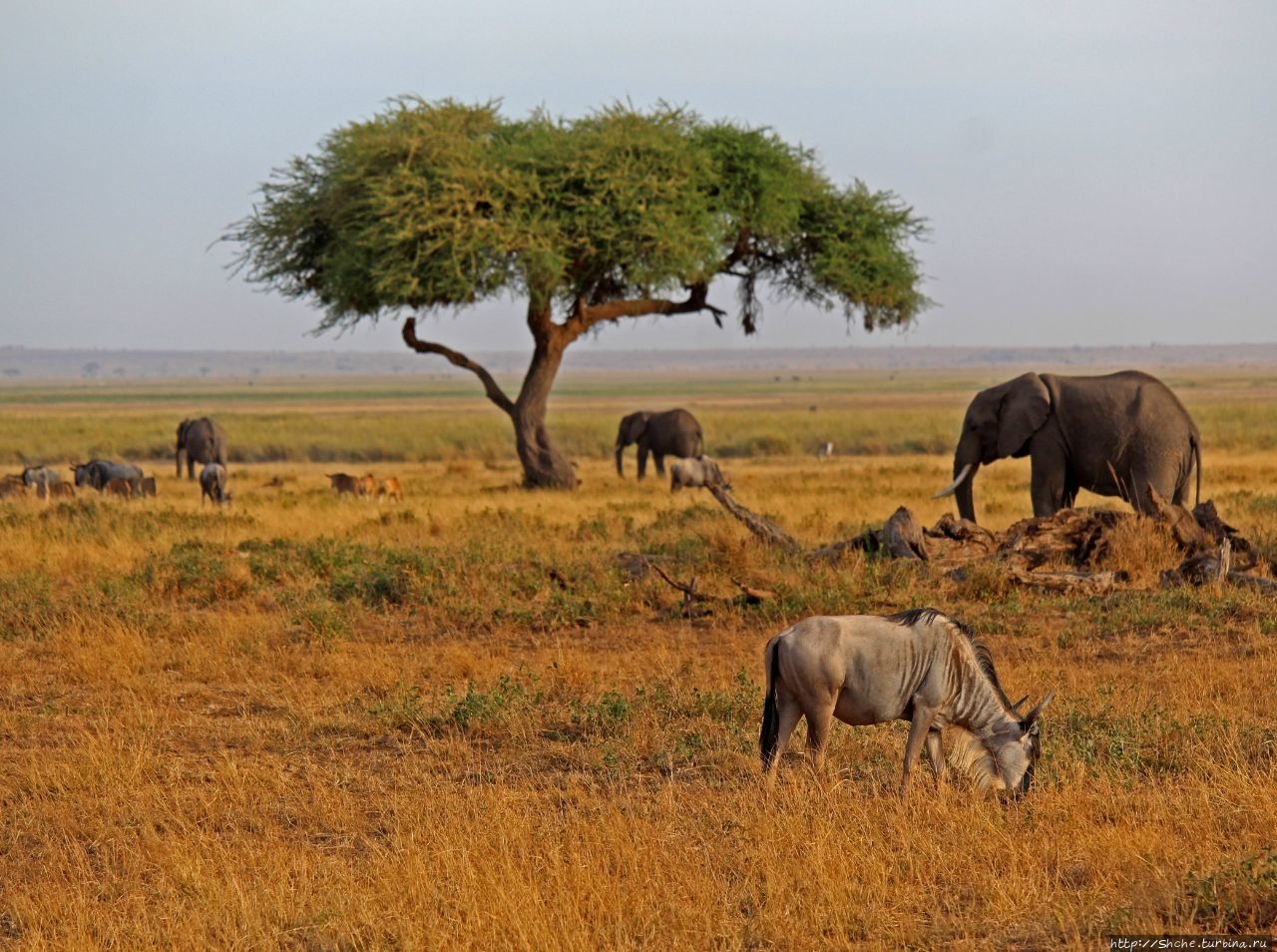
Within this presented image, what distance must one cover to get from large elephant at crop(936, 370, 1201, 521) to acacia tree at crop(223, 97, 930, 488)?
34.1ft

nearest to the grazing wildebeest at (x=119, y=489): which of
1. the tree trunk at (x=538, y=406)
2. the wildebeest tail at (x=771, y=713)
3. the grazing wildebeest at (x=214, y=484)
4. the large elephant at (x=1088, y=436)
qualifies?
the grazing wildebeest at (x=214, y=484)

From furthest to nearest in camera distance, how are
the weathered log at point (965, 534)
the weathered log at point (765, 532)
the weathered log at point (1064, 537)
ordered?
the weathered log at point (765, 532)
the weathered log at point (965, 534)
the weathered log at point (1064, 537)

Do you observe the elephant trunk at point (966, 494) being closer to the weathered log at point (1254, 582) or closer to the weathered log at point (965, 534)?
the weathered log at point (965, 534)

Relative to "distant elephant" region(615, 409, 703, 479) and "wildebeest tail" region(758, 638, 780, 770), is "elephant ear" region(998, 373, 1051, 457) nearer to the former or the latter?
"wildebeest tail" region(758, 638, 780, 770)

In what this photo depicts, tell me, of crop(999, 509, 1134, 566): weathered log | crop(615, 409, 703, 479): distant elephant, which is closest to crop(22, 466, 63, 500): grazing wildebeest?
crop(615, 409, 703, 479): distant elephant

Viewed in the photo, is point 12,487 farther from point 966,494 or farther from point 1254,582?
point 1254,582

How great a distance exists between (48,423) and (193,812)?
6529 cm

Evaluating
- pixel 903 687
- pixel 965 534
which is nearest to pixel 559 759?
pixel 903 687

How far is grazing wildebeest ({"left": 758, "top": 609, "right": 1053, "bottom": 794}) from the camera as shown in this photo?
6938 millimetres

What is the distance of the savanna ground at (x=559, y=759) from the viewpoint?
553 cm

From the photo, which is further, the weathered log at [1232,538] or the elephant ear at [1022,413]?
the elephant ear at [1022,413]

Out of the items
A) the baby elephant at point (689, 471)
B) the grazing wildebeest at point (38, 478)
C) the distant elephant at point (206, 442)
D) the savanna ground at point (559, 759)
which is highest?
the distant elephant at point (206, 442)

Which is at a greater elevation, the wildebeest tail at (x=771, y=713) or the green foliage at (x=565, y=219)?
the green foliage at (x=565, y=219)

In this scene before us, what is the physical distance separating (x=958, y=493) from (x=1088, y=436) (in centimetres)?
164
